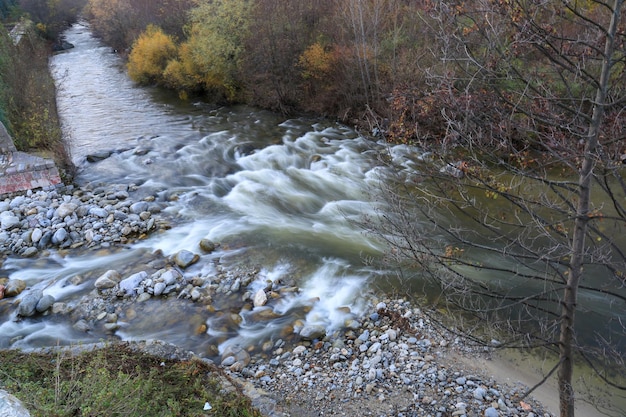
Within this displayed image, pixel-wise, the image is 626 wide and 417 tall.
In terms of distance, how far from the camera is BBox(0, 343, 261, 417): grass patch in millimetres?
4152

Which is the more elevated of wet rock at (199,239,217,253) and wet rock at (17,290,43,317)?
wet rock at (17,290,43,317)

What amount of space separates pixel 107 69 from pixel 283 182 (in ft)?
72.0

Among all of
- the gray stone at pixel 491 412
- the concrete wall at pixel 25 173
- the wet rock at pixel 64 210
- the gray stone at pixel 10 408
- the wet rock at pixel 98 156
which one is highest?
the gray stone at pixel 10 408

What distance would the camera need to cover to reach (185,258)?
8.84m

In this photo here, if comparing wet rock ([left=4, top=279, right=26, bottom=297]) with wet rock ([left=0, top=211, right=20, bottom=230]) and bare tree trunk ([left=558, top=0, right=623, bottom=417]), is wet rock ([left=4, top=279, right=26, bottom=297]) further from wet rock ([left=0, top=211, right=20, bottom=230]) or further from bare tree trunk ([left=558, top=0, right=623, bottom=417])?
bare tree trunk ([left=558, top=0, right=623, bottom=417])

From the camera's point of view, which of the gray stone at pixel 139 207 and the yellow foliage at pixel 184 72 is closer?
the gray stone at pixel 139 207

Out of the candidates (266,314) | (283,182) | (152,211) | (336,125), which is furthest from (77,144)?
(266,314)

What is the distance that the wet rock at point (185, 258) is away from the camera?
28.8ft

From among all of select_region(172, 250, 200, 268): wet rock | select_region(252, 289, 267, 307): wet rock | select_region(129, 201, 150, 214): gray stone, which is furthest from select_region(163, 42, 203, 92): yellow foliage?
select_region(252, 289, 267, 307): wet rock

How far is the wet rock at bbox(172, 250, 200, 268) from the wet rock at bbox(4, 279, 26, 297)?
2928mm

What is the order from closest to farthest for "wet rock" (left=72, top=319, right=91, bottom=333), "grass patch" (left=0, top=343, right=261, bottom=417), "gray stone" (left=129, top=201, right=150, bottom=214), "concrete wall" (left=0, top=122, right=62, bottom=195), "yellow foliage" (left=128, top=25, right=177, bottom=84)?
"grass patch" (left=0, top=343, right=261, bottom=417) → "wet rock" (left=72, top=319, right=91, bottom=333) → "gray stone" (left=129, top=201, right=150, bottom=214) → "concrete wall" (left=0, top=122, right=62, bottom=195) → "yellow foliage" (left=128, top=25, right=177, bottom=84)

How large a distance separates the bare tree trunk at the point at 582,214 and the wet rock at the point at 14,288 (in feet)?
30.3

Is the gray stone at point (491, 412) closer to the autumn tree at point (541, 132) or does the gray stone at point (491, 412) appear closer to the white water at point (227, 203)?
the autumn tree at point (541, 132)

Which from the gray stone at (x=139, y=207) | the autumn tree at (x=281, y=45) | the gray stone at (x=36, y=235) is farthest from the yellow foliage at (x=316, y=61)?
the gray stone at (x=36, y=235)
